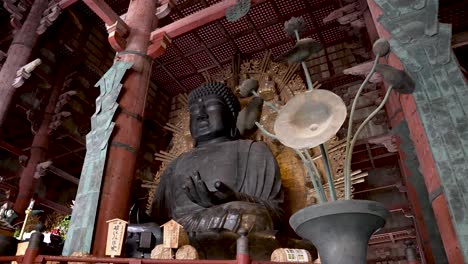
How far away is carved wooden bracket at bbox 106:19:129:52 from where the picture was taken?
11.0 ft

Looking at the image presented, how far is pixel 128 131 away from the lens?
9.91 ft

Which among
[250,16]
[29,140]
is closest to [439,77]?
[250,16]

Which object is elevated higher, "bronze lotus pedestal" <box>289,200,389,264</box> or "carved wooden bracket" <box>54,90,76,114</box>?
"carved wooden bracket" <box>54,90,76,114</box>

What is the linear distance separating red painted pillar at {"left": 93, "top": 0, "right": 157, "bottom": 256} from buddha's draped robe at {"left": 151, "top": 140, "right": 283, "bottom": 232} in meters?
0.56

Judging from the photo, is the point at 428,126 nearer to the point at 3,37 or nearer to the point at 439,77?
the point at 439,77

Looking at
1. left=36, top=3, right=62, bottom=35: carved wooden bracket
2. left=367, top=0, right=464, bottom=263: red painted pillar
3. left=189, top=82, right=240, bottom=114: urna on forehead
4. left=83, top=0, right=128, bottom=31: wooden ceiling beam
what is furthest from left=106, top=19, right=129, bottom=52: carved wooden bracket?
left=36, top=3, right=62, bottom=35: carved wooden bracket

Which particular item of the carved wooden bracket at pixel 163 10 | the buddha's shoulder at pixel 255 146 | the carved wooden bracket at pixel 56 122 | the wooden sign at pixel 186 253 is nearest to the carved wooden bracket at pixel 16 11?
the carved wooden bracket at pixel 56 122

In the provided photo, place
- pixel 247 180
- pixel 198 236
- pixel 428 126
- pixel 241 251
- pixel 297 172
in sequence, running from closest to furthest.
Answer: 1. pixel 241 251
2. pixel 428 126
3. pixel 198 236
4. pixel 247 180
5. pixel 297 172

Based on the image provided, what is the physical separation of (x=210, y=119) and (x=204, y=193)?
1471 mm

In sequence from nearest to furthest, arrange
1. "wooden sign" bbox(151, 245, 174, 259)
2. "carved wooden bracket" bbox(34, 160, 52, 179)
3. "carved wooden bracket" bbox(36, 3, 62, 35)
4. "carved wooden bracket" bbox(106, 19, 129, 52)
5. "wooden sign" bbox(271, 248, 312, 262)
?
1. "wooden sign" bbox(271, 248, 312, 262)
2. "wooden sign" bbox(151, 245, 174, 259)
3. "carved wooden bracket" bbox(106, 19, 129, 52)
4. "carved wooden bracket" bbox(36, 3, 62, 35)
5. "carved wooden bracket" bbox(34, 160, 52, 179)

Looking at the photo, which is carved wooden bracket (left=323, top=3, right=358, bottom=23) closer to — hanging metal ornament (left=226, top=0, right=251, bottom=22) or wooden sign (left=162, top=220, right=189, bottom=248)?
hanging metal ornament (left=226, top=0, right=251, bottom=22)

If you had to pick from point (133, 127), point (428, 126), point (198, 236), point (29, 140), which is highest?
point (29, 140)

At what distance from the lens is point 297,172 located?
374cm

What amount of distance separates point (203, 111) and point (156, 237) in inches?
67.0
